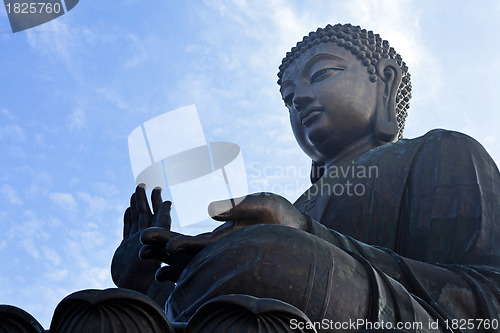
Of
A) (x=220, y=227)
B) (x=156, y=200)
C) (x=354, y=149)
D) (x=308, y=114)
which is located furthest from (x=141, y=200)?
(x=354, y=149)

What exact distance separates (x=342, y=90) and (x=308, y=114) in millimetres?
287

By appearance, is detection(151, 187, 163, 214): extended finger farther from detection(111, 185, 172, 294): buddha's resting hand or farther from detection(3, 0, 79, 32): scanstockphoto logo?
detection(3, 0, 79, 32): scanstockphoto logo

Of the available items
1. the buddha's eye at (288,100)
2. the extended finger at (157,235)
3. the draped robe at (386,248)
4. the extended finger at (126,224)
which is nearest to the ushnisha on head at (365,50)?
the buddha's eye at (288,100)

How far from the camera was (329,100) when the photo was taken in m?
5.91

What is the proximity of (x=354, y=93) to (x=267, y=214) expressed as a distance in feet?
7.75

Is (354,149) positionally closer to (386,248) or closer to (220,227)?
(386,248)

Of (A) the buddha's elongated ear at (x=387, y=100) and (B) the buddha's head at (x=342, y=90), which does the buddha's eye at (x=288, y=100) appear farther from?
(A) the buddha's elongated ear at (x=387, y=100)

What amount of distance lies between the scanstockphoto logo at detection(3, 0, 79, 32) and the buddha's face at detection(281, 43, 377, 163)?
1.68m

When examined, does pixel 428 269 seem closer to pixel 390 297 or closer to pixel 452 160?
pixel 390 297

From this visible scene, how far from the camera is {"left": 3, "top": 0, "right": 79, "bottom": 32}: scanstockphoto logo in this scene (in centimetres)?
Result: 595

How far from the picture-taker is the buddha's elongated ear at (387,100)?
6.01m

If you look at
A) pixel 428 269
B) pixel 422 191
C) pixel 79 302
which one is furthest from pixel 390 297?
pixel 422 191

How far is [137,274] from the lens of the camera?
4770mm

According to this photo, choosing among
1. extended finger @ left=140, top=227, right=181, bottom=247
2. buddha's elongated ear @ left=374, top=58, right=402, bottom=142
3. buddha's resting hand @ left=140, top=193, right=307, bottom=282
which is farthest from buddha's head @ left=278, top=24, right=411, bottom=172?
extended finger @ left=140, top=227, right=181, bottom=247
